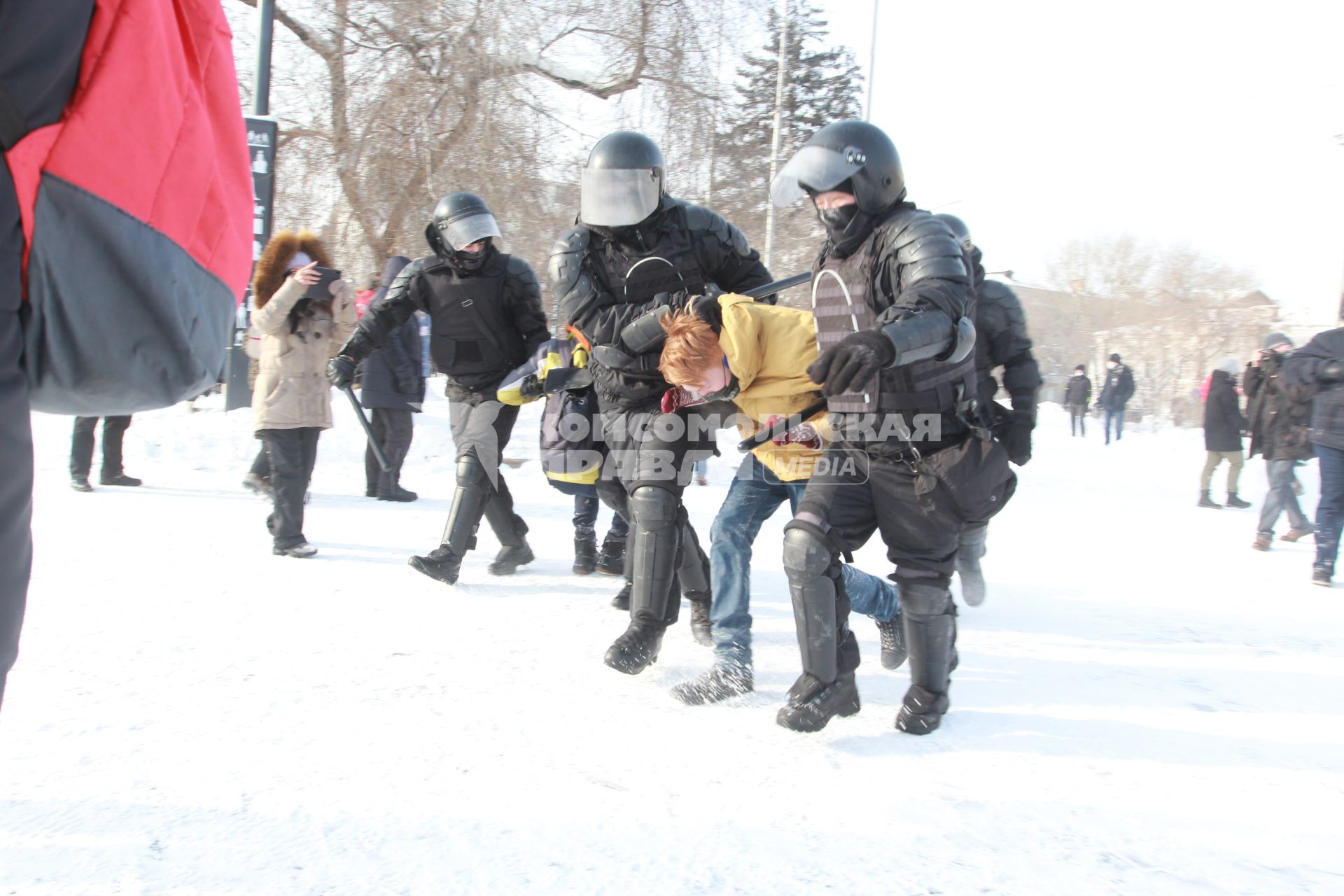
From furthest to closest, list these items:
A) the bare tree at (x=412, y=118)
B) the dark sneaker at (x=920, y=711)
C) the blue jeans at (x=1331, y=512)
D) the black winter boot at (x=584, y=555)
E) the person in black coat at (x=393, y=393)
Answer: the bare tree at (x=412, y=118) → the person in black coat at (x=393, y=393) → the blue jeans at (x=1331, y=512) → the black winter boot at (x=584, y=555) → the dark sneaker at (x=920, y=711)

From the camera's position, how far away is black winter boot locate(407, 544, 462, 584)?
159 inches

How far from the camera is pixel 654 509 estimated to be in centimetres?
321

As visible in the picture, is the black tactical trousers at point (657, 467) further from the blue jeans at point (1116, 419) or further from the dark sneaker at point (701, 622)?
the blue jeans at point (1116, 419)

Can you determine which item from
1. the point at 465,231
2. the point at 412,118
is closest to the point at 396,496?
the point at 465,231

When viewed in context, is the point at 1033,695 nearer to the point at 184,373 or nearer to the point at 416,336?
the point at 184,373

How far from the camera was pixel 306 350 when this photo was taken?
15.8 feet

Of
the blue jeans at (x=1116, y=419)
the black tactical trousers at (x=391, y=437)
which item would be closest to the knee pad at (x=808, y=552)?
the black tactical trousers at (x=391, y=437)

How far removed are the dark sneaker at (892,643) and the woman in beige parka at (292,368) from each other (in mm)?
2826

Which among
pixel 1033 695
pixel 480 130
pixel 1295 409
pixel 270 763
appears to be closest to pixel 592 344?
pixel 270 763

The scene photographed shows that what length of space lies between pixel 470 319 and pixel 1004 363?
2401 mm

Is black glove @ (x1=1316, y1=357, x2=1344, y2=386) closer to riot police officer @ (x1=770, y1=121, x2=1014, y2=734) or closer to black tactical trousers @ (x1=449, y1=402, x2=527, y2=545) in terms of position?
riot police officer @ (x1=770, y1=121, x2=1014, y2=734)

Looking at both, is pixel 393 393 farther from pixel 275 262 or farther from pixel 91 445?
pixel 275 262

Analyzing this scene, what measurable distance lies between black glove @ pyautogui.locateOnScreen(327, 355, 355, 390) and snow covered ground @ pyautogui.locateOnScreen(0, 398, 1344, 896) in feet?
2.97

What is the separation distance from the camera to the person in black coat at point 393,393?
663 centimetres
